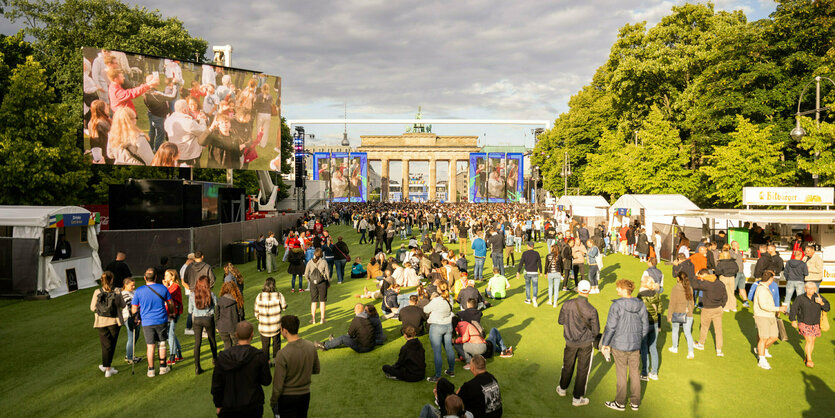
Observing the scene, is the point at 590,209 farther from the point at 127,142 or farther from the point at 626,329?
the point at 626,329

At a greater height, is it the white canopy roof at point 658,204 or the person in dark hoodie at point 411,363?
the white canopy roof at point 658,204

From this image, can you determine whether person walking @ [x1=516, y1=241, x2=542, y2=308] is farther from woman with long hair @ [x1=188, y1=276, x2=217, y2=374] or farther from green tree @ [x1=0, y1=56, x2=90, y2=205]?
green tree @ [x1=0, y1=56, x2=90, y2=205]

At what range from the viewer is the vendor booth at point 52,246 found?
13.9 meters

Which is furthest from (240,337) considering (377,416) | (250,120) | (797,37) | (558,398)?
(797,37)

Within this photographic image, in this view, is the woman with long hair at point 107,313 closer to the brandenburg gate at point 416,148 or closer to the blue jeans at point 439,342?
the blue jeans at point 439,342

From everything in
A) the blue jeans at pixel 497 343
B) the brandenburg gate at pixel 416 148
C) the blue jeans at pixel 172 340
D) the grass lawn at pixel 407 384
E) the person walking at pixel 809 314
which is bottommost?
the grass lawn at pixel 407 384

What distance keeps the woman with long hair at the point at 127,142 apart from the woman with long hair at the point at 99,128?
0.20 m

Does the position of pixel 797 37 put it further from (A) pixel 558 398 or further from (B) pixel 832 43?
(A) pixel 558 398

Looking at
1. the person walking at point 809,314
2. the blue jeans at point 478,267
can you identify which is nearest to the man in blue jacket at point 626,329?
the person walking at point 809,314

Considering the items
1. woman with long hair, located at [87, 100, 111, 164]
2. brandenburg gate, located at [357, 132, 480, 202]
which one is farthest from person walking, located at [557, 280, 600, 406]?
brandenburg gate, located at [357, 132, 480, 202]

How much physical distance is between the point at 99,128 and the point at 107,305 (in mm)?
15828

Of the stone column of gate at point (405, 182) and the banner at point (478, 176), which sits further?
the stone column of gate at point (405, 182)

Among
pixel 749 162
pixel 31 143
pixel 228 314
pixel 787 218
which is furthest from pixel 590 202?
pixel 31 143

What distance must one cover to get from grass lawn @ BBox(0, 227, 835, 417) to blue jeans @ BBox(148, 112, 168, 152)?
11663 mm
